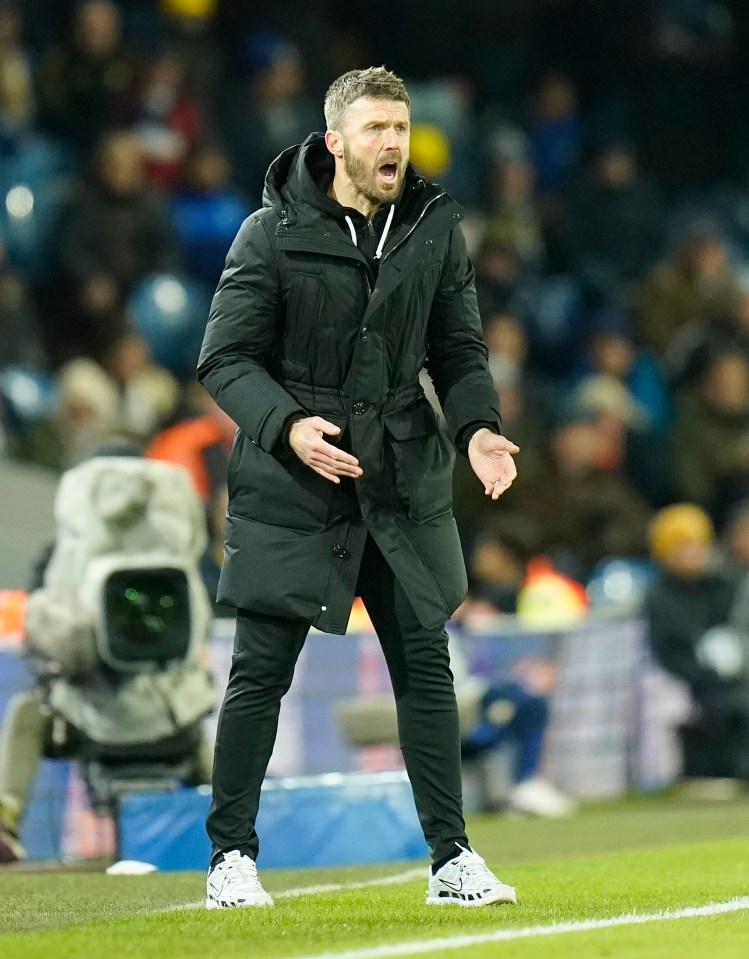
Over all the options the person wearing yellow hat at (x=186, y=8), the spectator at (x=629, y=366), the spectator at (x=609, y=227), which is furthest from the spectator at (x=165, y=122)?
the spectator at (x=609, y=227)

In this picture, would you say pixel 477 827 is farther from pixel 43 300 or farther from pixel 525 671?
pixel 43 300

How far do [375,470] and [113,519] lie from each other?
2.55 m

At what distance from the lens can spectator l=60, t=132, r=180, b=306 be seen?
→ 485 inches

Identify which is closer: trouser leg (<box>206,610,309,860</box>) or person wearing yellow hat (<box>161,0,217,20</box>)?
trouser leg (<box>206,610,309,860</box>)

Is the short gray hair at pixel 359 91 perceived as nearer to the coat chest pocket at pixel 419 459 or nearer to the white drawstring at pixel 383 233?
the white drawstring at pixel 383 233

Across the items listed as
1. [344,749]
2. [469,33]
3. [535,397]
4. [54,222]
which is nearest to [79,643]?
[344,749]

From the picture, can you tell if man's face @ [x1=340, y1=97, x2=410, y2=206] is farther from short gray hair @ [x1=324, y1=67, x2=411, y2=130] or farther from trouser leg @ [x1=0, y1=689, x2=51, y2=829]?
trouser leg @ [x1=0, y1=689, x2=51, y2=829]

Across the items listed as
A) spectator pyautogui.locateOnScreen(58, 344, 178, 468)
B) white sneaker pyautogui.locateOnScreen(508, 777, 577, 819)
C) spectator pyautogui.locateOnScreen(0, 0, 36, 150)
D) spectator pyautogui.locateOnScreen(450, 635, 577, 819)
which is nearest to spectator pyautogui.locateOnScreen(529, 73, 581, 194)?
spectator pyautogui.locateOnScreen(0, 0, 36, 150)

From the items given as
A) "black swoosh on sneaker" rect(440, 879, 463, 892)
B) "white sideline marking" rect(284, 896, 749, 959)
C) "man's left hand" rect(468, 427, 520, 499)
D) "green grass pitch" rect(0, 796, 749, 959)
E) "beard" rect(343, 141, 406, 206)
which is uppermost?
"beard" rect(343, 141, 406, 206)

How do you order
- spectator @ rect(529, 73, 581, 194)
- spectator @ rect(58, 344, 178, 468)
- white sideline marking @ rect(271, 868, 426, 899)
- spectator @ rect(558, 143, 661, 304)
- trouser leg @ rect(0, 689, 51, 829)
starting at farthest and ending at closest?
1. spectator @ rect(529, 73, 581, 194)
2. spectator @ rect(558, 143, 661, 304)
3. spectator @ rect(58, 344, 178, 468)
4. trouser leg @ rect(0, 689, 51, 829)
5. white sideline marking @ rect(271, 868, 426, 899)

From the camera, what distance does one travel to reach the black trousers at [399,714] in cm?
505

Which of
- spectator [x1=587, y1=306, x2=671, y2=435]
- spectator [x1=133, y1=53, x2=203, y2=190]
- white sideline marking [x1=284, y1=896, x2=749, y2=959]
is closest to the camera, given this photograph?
white sideline marking [x1=284, y1=896, x2=749, y2=959]

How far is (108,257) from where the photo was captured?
40.9 feet

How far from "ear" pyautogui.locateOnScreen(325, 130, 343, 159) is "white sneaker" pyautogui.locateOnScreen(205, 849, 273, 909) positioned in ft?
5.71
